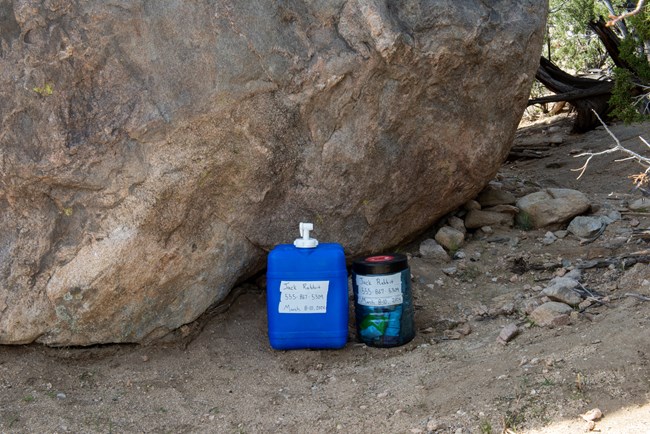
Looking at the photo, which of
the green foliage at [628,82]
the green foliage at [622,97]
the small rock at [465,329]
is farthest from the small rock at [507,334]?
the green foliage at [622,97]

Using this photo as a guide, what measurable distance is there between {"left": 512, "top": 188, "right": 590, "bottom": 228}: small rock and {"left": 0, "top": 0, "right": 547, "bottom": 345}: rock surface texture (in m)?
1.14

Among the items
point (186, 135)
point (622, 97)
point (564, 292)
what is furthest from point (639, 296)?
point (622, 97)

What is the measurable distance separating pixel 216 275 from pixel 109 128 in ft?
2.97

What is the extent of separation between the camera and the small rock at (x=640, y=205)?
5.02 metres

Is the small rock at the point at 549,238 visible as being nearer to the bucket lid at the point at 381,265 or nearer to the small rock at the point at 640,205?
the small rock at the point at 640,205

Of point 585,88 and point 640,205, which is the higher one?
point 585,88

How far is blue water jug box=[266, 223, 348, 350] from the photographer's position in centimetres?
383

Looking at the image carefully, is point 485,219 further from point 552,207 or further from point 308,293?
point 308,293

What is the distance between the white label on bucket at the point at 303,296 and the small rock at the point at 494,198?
1724 mm

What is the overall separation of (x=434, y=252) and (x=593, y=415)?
6.45 feet

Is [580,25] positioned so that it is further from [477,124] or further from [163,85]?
[163,85]

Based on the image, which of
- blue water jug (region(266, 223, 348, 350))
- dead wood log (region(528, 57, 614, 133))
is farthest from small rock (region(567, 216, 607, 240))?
dead wood log (region(528, 57, 614, 133))

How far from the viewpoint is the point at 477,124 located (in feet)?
14.8

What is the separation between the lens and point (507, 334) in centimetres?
364
